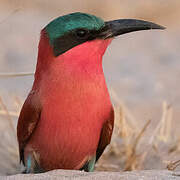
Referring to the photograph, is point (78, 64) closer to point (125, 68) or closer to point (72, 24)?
point (72, 24)

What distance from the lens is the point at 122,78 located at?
22.1 ft

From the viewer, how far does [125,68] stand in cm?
713

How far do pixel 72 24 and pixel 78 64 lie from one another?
21cm

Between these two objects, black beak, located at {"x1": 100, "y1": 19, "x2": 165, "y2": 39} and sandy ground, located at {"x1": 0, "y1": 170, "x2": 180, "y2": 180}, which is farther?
black beak, located at {"x1": 100, "y1": 19, "x2": 165, "y2": 39}

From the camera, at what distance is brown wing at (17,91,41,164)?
2.99 meters

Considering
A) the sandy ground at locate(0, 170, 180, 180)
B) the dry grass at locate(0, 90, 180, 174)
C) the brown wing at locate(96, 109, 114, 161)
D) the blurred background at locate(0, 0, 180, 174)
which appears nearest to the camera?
the sandy ground at locate(0, 170, 180, 180)

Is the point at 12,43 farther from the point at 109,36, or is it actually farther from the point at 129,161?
the point at 109,36

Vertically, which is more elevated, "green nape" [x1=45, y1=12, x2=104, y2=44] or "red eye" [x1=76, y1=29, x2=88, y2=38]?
"green nape" [x1=45, y1=12, x2=104, y2=44]

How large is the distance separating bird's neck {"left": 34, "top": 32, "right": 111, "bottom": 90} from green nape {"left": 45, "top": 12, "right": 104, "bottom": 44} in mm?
79

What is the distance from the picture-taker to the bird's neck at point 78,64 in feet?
9.59

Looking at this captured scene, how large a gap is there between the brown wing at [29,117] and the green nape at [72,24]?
1.10 feet

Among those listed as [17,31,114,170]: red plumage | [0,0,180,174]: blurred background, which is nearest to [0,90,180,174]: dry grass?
[0,0,180,174]: blurred background

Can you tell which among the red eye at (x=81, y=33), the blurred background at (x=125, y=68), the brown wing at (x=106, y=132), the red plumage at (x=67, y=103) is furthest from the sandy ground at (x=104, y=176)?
the blurred background at (x=125, y=68)

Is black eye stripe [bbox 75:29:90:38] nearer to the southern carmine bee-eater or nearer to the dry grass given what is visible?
the southern carmine bee-eater
